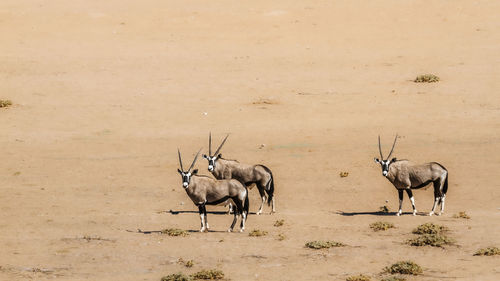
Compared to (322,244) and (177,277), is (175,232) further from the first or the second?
(177,277)

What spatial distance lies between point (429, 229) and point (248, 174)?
5863mm

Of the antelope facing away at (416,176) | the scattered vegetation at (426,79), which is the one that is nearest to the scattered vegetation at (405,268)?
the antelope facing away at (416,176)

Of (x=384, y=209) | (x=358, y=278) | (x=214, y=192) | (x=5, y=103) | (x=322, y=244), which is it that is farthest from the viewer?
(x=5, y=103)

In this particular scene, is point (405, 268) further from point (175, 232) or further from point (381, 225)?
point (175, 232)

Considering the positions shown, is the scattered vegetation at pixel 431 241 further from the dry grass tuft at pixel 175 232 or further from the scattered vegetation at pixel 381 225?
the dry grass tuft at pixel 175 232

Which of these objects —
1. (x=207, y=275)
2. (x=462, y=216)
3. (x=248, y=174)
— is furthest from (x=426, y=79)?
(x=207, y=275)

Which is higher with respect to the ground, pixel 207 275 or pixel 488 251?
pixel 488 251

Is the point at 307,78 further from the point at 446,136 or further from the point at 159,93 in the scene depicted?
the point at 446,136

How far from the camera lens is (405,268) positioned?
1895 cm

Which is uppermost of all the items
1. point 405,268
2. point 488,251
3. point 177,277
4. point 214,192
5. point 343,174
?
point 343,174

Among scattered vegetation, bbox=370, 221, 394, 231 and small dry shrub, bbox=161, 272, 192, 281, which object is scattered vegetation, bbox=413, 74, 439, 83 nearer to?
scattered vegetation, bbox=370, 221, 394, 231

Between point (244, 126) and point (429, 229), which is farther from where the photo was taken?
point (244, 126)

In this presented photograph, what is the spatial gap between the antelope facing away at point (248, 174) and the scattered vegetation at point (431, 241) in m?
5.22

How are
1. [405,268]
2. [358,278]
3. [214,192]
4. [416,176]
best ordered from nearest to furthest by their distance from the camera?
1. [358,278]
2. [405,268]
3. [214,192]
4. [416,176]
